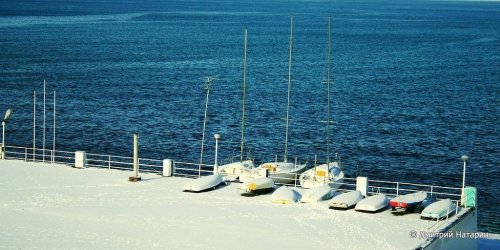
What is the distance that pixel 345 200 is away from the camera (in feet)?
136

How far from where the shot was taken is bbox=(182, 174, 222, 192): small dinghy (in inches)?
1746

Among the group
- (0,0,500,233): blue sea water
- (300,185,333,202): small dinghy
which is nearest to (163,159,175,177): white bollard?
(300,185,333,202): small dinghy

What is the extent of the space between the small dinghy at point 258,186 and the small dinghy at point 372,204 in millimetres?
5400

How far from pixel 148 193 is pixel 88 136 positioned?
48460 millimetres

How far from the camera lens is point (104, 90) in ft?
400

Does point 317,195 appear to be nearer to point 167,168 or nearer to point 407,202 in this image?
point 407,202

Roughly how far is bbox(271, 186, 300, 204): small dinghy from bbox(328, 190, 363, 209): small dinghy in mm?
1937

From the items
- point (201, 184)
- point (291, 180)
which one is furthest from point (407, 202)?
point (291, 180)

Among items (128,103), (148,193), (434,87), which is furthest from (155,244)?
(434,87)

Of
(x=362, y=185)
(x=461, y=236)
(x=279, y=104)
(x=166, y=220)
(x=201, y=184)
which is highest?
(x=279, y=104)

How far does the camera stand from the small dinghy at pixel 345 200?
135 feet

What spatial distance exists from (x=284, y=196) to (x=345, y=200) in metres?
3.01

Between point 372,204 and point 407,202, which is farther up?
point 407,202

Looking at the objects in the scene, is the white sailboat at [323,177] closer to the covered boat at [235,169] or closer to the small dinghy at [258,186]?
the covered boat at [235,169]
